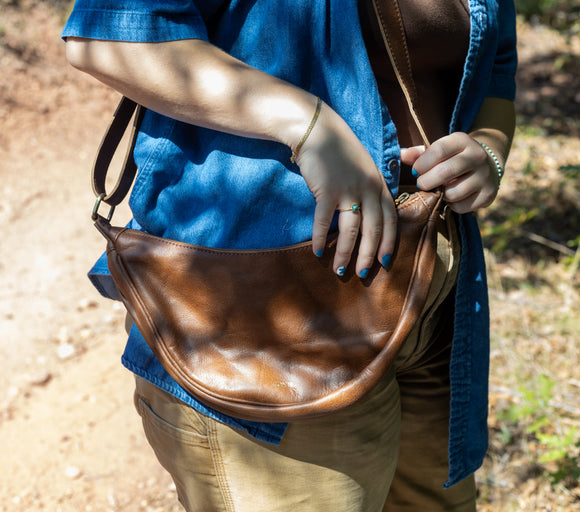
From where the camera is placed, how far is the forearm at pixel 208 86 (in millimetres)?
911

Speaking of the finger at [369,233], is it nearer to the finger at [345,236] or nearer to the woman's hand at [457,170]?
the finger at [345,236]

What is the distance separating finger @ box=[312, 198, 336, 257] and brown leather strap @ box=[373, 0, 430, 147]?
0.29 metres

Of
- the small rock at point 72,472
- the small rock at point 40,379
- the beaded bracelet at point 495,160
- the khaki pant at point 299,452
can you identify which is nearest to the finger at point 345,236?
the khaki pant at point 299,452

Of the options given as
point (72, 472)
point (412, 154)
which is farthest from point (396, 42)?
point (72, 472)

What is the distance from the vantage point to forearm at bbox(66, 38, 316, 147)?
35.9 inches

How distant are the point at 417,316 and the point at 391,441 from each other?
0.28m

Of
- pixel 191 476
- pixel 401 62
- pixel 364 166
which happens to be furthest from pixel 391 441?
pixel 401 62

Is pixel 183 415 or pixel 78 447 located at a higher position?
pixel 183 415

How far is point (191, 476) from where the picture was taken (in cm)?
107

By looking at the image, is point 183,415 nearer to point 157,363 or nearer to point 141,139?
point 157,363

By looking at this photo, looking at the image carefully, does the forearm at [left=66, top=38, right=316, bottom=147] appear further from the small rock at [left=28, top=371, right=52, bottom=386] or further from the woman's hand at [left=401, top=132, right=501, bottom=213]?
the small rock at [left=28, top=371, right=52, bottom=386]

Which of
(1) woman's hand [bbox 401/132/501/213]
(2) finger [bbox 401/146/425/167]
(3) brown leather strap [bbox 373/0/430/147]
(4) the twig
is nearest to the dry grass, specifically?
(4) the twig

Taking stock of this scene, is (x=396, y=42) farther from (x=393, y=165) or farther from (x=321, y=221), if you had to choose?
(x=321, y=221)

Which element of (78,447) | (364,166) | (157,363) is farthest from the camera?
(78,447)
